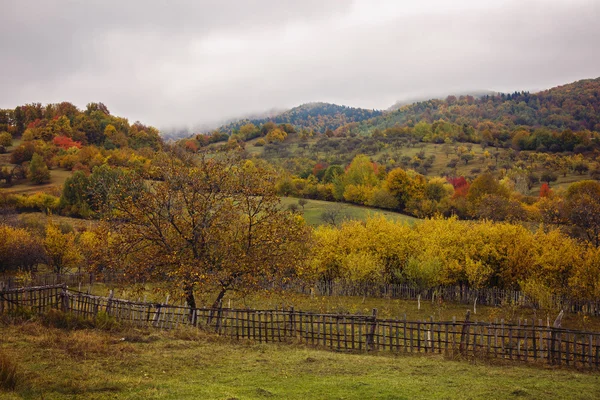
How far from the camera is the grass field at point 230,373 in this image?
10953 mm

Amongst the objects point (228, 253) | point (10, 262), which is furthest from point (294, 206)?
point (228, 253)

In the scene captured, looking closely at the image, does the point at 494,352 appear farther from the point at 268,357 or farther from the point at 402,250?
the point at 402,250

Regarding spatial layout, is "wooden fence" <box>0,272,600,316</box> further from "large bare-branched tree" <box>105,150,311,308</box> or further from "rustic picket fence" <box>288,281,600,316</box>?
"large bare-branched tree" <box>105,150,311,308</box>

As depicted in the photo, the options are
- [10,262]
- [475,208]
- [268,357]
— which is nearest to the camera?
[268,357]

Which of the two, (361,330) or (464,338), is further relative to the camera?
(361,330)

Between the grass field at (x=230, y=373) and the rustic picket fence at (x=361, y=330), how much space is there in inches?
50.7

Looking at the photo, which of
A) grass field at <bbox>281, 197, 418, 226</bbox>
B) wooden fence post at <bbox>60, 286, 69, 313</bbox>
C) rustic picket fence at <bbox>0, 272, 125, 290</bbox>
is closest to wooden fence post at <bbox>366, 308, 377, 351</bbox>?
wooden fence post at <bbox>60, 286, 69, 313</bbox>

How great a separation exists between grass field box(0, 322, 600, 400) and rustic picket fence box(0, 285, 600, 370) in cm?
129

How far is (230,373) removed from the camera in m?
13.4

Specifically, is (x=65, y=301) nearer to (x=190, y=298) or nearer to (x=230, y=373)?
(x=190, y=298)

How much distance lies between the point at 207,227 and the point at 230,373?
10.8m

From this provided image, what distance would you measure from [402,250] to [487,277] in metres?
8.87

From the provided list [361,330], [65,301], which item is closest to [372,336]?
[361,330]

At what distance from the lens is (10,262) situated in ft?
159
